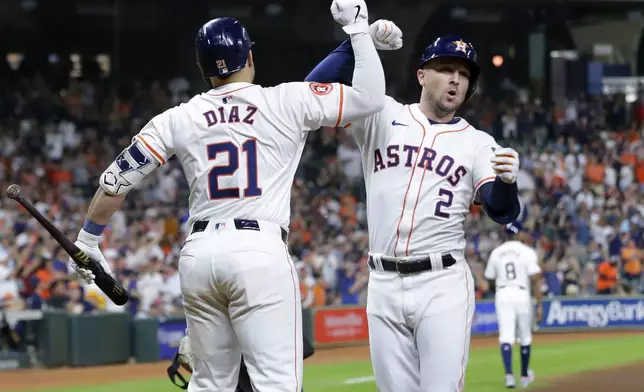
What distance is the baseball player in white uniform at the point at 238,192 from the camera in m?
4.77

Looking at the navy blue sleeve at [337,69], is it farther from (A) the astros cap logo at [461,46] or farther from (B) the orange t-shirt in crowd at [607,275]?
(B) the orange t-shirt in crowd at [607,275]

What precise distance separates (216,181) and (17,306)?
1171cm

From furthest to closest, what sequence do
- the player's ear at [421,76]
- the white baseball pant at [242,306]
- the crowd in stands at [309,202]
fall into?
the crowd in stands at [309,202] → the player's ear at [421,76] → the white baseball pant at [242,306]

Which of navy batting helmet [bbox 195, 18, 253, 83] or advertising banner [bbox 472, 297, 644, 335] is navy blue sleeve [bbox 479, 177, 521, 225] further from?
advertising banner [bbox 472, 297, 644, 335]

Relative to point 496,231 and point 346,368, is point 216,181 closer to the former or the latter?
point 346,368

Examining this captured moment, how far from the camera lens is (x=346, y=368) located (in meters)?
16.1

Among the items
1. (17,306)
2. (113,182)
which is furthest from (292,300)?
(17,306)

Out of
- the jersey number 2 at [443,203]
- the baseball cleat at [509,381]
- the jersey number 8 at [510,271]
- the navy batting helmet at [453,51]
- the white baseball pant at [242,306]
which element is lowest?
the baseball cleat at [509,381]

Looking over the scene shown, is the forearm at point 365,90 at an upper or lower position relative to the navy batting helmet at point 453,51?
lower

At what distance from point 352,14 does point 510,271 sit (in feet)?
28.5

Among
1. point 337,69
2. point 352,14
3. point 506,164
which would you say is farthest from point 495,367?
point 352,14

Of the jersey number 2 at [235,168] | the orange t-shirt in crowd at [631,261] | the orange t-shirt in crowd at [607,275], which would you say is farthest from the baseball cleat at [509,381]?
the orange t-shirt in crowd at [631,261]

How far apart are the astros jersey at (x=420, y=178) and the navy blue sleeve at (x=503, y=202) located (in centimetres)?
23

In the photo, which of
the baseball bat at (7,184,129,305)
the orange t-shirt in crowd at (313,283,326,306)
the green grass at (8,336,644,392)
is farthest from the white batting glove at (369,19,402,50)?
the orange t-shirt in crowd at (313,283,326,306)
